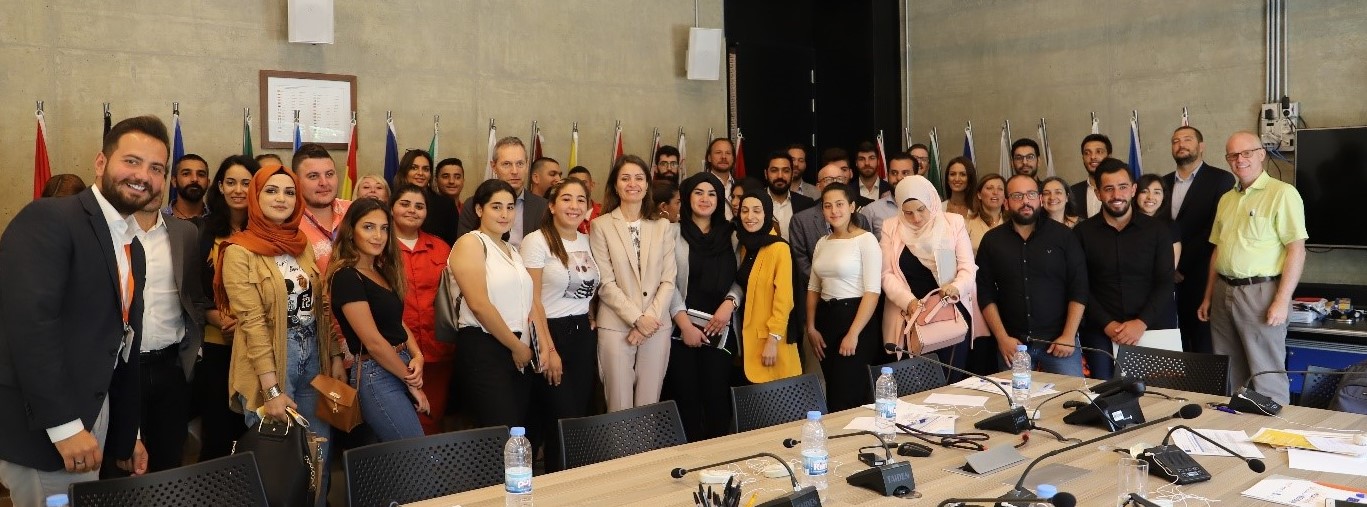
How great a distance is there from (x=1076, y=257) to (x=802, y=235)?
1.47 meters

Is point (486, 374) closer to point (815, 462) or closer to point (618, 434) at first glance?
point (618, 434)

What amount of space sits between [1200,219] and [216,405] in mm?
5379

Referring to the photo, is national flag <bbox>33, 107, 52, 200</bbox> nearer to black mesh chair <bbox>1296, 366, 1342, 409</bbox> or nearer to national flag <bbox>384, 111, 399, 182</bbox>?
national flag <bbox>384, 111, 399, 182</bbox>

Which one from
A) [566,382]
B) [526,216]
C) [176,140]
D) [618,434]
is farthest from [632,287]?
[176,140]

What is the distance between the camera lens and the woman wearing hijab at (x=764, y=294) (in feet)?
17.9

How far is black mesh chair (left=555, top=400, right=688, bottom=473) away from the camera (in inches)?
128

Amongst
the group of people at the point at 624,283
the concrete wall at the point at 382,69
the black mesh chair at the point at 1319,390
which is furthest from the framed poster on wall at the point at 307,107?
the black mesh chair at the point at 1319,390

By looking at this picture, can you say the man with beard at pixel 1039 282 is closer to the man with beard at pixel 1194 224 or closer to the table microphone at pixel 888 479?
the man with beard at pixel 1194 224

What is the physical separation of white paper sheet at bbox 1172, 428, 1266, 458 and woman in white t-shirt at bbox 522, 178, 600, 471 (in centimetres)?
263

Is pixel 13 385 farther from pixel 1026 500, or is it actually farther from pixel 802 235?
pixel 802 235

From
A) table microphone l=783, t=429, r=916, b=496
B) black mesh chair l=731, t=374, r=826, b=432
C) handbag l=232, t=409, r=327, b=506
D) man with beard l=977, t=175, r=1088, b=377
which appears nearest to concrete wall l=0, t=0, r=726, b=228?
handbag l=232, t=409, r=327, b=506

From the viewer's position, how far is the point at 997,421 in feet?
11.3

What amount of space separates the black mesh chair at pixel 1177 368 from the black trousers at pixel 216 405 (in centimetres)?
382

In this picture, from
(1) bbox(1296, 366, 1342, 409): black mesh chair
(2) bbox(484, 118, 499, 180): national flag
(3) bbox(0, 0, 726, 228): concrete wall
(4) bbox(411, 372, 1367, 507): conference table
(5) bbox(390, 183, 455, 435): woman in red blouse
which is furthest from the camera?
(2) bbox(484, 118, 499, 180): national flag
